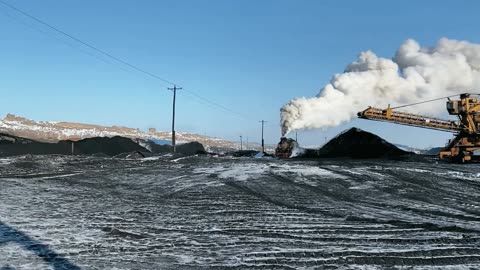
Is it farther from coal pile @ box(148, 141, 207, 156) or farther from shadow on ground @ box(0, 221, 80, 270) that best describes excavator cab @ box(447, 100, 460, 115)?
shadow on ground @ box(0, 221, 80, 270)

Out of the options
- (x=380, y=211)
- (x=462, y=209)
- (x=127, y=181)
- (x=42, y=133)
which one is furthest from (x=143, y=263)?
(x=42, y=133)

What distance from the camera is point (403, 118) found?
110 feet

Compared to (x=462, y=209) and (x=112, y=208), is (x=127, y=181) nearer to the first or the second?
(x=112, y=208)

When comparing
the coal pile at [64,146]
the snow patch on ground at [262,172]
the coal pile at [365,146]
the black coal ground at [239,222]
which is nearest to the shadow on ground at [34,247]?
the black coal ground at [239,222]

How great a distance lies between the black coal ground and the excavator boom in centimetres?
1509

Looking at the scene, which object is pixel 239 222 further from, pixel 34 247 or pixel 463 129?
pixel 463 129

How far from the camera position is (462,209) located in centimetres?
1160

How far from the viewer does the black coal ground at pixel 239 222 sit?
6.45 metres

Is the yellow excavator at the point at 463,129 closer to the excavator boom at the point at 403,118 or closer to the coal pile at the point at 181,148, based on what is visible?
the excavator boom at the point at 403,118

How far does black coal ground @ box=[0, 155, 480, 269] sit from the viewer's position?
645cm

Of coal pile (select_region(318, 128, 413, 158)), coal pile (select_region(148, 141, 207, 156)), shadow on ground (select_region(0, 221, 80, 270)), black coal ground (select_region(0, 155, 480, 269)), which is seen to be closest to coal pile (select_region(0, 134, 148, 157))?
coal pile (select_region(148, 141, 207, 156))

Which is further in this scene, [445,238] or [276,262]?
[445,238]

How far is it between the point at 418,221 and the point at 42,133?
376ft

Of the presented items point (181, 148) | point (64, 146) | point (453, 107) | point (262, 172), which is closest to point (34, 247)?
point (262, 172)
